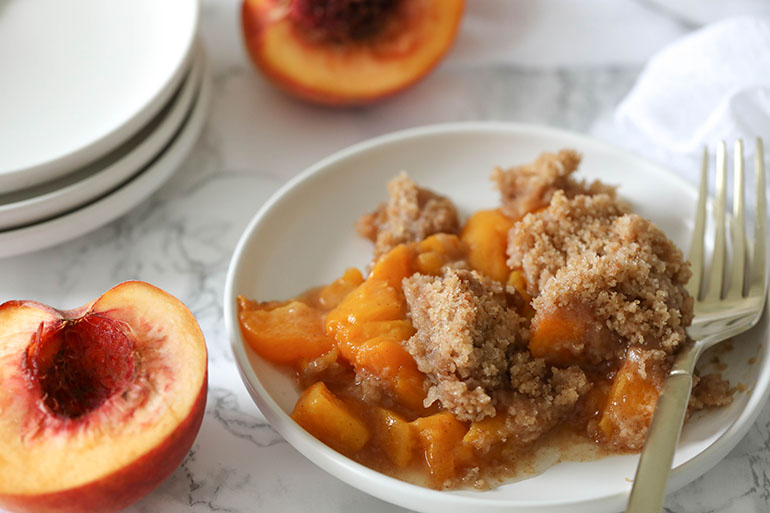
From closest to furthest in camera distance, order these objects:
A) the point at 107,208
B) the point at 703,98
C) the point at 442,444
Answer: the point at 442,444
the point at 107,208
the point at 703,98

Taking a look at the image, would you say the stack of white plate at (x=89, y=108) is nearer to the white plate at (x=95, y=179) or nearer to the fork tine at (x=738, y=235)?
the white plate at (x=95, y=179)

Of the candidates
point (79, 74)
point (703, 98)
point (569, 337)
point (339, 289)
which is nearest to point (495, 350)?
point (569, 337)

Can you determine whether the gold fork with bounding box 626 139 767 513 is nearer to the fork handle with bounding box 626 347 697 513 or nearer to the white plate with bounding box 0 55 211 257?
the fork handle with bounding box 626 347 697 513

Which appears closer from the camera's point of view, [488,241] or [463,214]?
[488,241]

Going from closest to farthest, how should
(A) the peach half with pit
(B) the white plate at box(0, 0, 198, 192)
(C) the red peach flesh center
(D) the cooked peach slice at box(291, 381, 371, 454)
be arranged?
1. (A) the peach half with pit
2. (C) the red peach flesh center
3. (D) the cooked peach slice at box(291, 381, 371, 454)
4. (B) the white plate at box(0, 0, 198, 192)

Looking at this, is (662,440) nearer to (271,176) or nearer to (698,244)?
A: (698,244)

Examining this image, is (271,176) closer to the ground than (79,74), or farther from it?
closer to the ground

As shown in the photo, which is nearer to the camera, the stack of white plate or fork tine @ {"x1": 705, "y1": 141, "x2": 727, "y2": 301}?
fork tine @ {"x1": 705, "y1": 141, "x2": 727, "y2": 301}

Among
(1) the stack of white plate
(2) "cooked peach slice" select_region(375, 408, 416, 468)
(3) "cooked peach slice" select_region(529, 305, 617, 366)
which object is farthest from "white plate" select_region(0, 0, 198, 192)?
(3) "cooked peach slice" select_region(529, 305, 617, 366)
